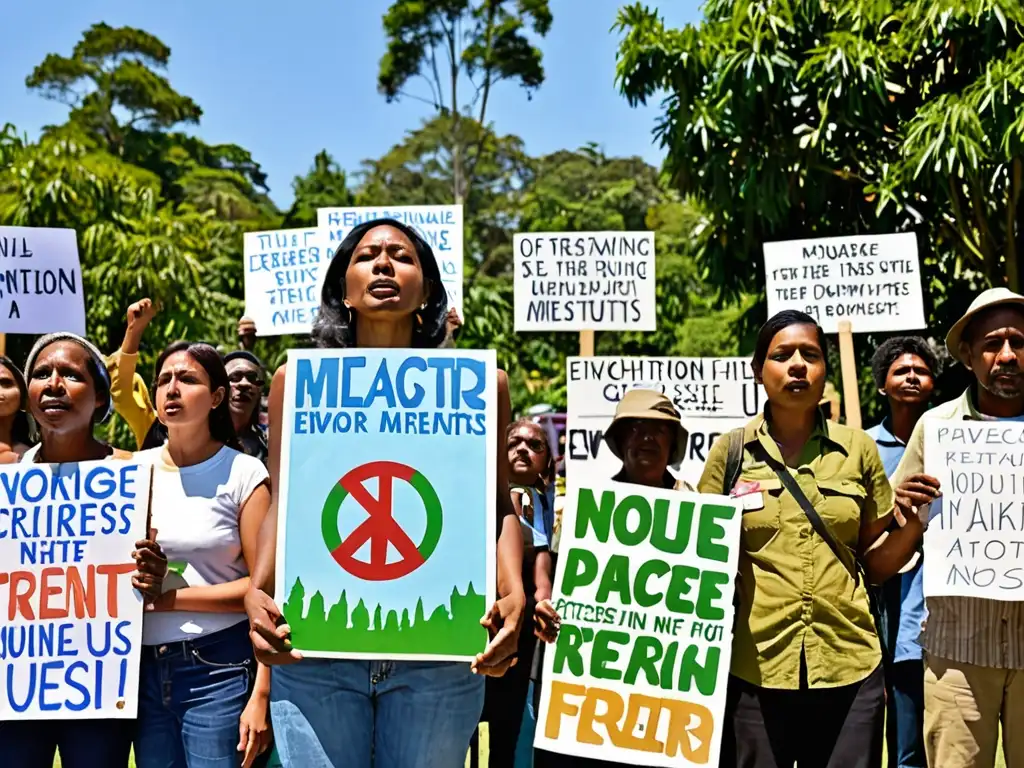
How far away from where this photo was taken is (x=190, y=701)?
336 centimetres

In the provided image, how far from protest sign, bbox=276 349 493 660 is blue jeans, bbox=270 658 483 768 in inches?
2.3

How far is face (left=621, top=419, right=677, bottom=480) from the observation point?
451 cm

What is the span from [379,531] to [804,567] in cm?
149

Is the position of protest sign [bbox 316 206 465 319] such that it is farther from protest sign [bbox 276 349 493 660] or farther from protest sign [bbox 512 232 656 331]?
protest sign [bbox 276 349 493 660]

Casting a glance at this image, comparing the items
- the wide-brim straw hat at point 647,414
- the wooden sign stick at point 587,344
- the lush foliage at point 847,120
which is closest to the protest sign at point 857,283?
the wooden sign stick at point 587,344

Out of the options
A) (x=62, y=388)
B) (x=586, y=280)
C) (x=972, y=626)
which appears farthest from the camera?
(x=586, y=280)

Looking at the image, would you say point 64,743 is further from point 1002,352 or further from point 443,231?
point 443,231

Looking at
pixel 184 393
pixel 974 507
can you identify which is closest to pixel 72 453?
pixel 184 393

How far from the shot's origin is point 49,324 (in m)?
6.22

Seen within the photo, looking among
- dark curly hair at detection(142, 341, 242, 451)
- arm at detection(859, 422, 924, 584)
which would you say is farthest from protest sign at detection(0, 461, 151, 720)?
arm at detection(859, 422, 924, 584)

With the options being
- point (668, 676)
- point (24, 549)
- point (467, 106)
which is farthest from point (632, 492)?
point (467, 106)

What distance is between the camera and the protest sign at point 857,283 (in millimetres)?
7008

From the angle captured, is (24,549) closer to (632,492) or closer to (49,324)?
(632,492)

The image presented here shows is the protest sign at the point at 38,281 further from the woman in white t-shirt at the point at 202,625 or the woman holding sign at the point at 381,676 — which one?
the woman holding sign at the point at 381,676
